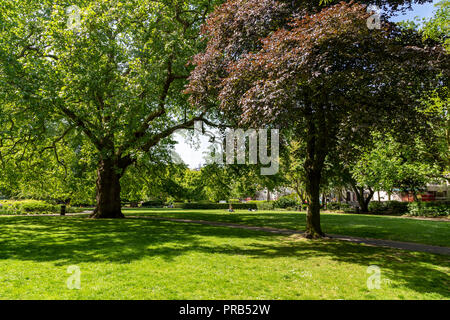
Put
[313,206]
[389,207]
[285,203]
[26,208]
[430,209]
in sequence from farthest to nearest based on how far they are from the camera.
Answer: [285,203] < [389,207] < [26,208] < [430,209] < [313,206]

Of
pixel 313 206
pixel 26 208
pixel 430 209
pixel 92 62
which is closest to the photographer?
pixel 313 206

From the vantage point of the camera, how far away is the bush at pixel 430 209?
2908 centimetres

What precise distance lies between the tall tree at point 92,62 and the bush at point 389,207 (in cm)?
3118

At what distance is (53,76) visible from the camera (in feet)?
47.3

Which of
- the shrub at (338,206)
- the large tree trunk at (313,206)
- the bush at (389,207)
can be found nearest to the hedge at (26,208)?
the large tree trunk at (313,206)

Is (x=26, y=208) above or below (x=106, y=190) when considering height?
below

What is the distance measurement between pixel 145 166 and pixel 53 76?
1000cm

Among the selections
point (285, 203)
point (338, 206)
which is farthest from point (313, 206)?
point (285, 203)

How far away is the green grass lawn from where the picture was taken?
579cm

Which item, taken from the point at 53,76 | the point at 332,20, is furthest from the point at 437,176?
the point at 53,76

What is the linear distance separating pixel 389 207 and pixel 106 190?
1357 inches

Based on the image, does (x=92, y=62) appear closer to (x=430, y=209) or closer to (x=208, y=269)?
(x=208, y=269)

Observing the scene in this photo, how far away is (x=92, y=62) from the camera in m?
15.5

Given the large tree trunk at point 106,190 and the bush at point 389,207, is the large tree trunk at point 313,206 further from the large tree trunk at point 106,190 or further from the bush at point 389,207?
the bush at point 389,207
